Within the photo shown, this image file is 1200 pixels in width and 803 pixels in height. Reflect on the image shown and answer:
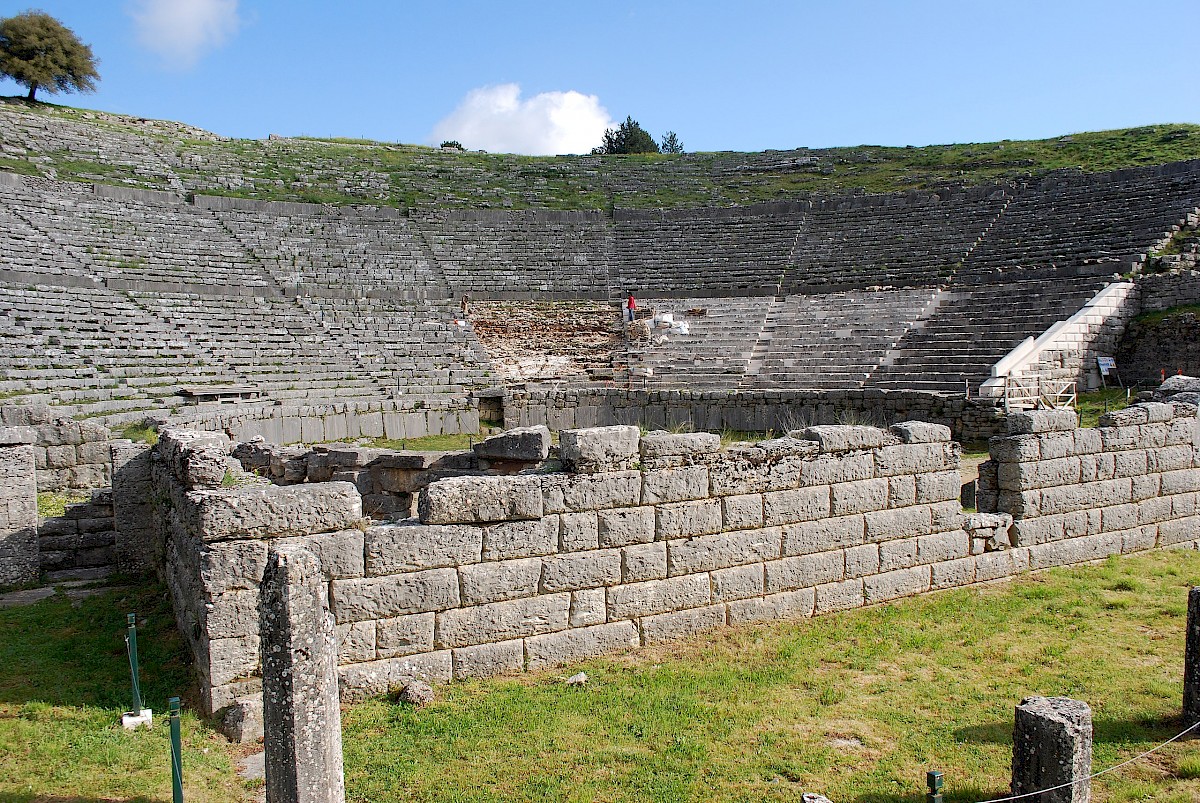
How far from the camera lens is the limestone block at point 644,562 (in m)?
6.70

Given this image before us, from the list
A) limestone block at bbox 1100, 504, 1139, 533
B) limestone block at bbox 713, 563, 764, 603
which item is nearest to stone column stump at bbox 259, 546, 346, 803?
limestone block at bbox 713, 563, 764, 603

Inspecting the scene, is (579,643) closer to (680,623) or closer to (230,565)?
(680,623)

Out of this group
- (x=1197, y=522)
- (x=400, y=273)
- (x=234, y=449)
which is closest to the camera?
(x=1197, y=522)

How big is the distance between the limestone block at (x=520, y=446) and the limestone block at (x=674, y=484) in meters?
1.84

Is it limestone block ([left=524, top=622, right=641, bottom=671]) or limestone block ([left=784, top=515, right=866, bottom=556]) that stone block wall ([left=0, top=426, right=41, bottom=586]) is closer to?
limestone block ([left=524, top=622, right=641, bottom=671])

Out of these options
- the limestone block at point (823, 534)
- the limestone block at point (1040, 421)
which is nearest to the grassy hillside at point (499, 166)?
the limestone block at point (1040, 421)

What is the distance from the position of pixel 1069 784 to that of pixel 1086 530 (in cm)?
616

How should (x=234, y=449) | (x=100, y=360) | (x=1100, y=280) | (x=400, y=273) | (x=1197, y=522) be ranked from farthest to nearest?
(x=400, y=273), (x=1100, y=280), (x=100, y=360), (x=234, y=449), (x=1197, y=522)

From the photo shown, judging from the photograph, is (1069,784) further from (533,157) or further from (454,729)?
(533,157)

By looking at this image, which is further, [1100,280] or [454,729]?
[1100,280]

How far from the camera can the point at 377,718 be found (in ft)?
18.1

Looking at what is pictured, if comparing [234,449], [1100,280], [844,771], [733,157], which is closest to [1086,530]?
[844,771]

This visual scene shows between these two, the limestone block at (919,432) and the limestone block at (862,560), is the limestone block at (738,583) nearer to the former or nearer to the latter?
the limestone block at (862,560)

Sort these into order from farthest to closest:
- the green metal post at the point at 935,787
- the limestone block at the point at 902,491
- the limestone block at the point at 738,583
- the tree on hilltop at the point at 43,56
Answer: the tree on hilltop at the point at 43,56, the limestone block at the point at 902,491, the limestone block at the point at 738,583, the green metal post at the point at 935,787
